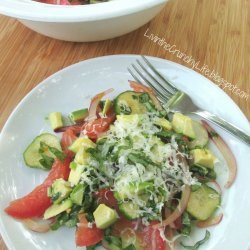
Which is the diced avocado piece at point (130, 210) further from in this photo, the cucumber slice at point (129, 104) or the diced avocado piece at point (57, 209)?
the cucumber slice at point (129, 104)

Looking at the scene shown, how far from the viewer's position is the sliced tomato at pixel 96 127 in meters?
0.85

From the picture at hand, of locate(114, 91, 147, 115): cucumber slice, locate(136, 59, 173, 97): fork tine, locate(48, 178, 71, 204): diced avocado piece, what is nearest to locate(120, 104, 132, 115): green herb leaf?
locate(114, 91, 147, 115): cucumber slice

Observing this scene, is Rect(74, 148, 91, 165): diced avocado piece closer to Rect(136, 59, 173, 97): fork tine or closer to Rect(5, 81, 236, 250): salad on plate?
Rect(5, 81, 236, 250): salad on plate

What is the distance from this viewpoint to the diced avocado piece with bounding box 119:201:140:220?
73cm

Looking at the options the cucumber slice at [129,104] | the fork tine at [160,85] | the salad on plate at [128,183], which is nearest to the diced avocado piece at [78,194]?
the salad on plate at [128,183]

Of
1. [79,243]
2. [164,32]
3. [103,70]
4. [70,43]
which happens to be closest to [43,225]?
[79,243]

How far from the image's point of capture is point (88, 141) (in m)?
0.82

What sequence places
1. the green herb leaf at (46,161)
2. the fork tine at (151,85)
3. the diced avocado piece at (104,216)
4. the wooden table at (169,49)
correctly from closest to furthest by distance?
1. the diced avocado piece at (104,216)
2. the green herb leaf at (46,161)
3. the fork tine at (151,85)
4. the wooden table at (169,49)

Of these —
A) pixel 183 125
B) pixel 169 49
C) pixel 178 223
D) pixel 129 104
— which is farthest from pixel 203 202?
pixel 169 49

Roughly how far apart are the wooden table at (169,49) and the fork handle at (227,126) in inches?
5.6

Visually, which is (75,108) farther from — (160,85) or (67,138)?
(160,85)

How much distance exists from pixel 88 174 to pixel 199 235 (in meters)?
0.24

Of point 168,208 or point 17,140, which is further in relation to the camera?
point 17,140

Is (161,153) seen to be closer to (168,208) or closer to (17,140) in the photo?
(168,208)
